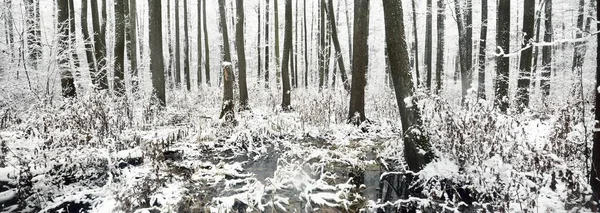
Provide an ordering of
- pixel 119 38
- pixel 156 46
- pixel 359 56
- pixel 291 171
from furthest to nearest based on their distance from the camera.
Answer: pixel 156 46
pixel 119 38
pixel 359 56
pixel 291 171

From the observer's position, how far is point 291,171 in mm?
4590

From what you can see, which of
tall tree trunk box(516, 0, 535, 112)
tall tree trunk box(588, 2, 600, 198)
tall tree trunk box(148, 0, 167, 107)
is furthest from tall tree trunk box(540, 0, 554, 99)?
tall tree trunk box(148, 0, 167, 107)

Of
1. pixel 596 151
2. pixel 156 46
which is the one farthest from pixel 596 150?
pixel 156 46

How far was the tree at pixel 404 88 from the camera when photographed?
453cm

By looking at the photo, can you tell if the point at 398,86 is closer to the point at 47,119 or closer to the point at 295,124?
the point at 295,124

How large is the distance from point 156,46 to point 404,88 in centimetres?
827

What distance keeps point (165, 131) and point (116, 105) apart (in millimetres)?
1272

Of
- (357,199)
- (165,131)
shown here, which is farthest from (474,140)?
(165,131)

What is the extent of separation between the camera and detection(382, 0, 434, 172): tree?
453 centimetres

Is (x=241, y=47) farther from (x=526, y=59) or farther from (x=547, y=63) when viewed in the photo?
(x=547, y=63)

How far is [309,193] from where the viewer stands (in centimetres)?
420

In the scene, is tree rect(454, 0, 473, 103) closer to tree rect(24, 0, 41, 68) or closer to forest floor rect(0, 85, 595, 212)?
forest floor rect(0, 85, 595, 212)

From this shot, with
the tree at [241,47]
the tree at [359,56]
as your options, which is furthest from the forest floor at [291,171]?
the tree at [241,47]

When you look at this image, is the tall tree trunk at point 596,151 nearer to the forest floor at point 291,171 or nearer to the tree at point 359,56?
the forest floor at point 291,171
